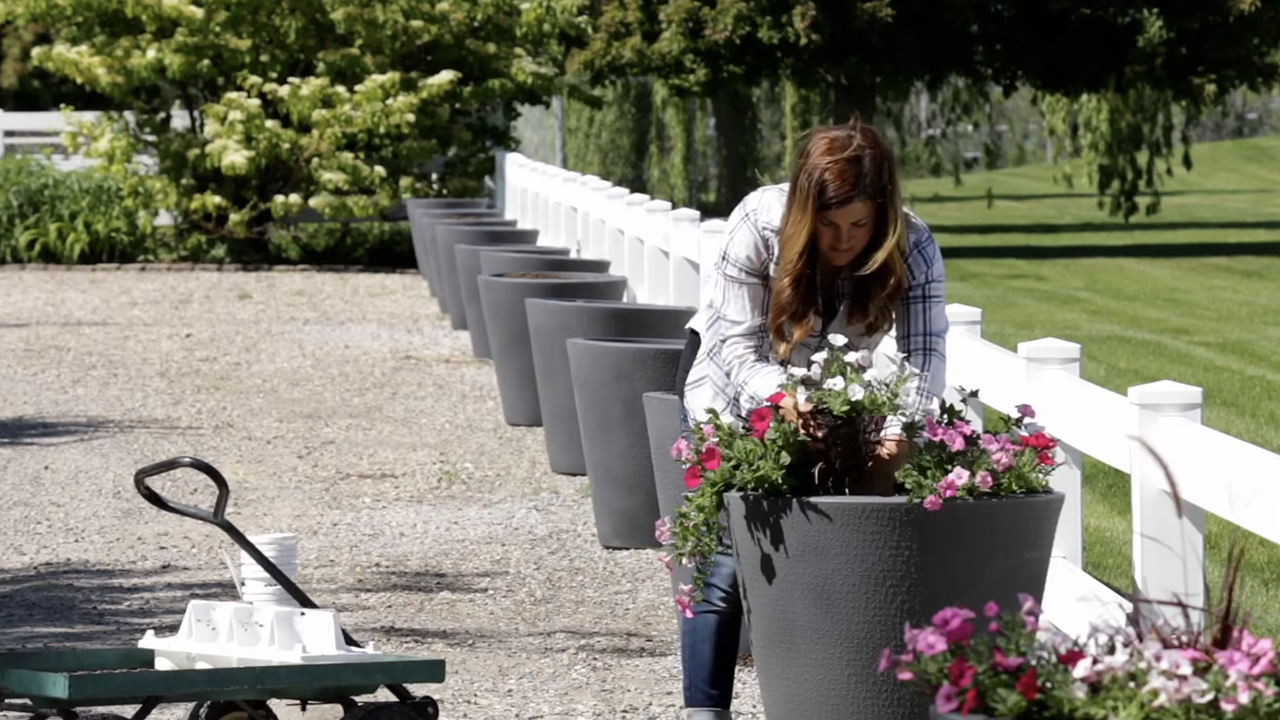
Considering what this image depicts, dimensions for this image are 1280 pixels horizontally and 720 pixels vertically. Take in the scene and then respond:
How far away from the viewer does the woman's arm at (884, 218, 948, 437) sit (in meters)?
5.05

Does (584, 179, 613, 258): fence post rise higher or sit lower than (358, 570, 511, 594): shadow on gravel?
higher

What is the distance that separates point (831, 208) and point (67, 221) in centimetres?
2010

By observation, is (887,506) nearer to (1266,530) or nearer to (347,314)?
(1266,530)

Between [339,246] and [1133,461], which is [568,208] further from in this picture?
[1133,461]

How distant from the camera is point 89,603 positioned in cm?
756

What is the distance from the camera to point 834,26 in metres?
28.9

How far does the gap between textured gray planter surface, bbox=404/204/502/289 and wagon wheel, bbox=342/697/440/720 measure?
13486 mm

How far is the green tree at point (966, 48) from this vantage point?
92.3ft

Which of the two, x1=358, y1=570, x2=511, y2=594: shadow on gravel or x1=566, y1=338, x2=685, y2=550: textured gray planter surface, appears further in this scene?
x1=566, y1=338, x2=685, y2=550: textured gray planter surface

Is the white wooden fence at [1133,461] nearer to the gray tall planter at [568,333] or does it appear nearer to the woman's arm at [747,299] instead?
the woman's arm at [747,299]

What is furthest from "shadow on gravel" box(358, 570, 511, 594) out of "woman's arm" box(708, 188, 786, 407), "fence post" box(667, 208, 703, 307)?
"woman's arm" box(708, 188, 786, 407)

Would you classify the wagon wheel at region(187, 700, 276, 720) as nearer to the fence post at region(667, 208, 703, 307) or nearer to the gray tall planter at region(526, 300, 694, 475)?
the gray tall planter at region(526, 300, 694, 475)

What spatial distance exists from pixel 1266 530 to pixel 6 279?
63.4 ft

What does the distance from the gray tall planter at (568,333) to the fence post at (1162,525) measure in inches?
175
